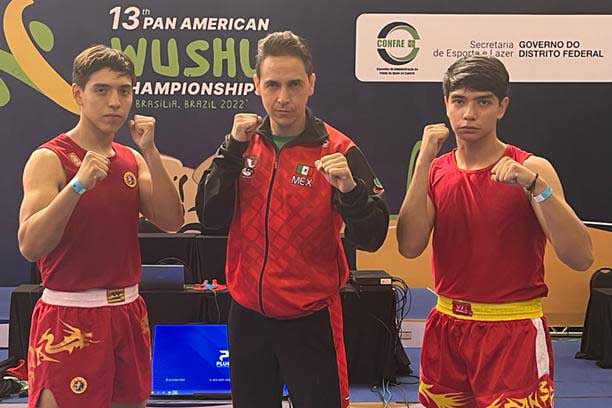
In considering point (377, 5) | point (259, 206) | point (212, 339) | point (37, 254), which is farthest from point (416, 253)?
point (377, 5)

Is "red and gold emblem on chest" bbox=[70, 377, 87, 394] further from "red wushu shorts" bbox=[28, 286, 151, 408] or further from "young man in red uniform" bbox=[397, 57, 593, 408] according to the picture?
"young man in red uniform" bbox=[397, 57, 593, 408]

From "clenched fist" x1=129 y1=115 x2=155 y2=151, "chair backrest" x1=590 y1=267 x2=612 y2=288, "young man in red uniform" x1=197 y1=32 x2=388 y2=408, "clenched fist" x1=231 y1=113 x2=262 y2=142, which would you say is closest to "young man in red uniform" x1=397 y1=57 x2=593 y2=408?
"young man in red uniform" x1=197 y1=32 x2=388 y2=408

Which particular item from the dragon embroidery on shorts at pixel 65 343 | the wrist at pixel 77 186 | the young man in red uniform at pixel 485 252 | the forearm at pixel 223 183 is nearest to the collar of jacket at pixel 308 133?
the forearm at pixel 223 183

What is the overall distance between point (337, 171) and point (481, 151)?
22.2 inches

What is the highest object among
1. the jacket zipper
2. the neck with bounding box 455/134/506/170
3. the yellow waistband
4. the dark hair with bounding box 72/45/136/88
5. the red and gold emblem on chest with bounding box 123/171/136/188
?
the dark hair with bounding box 72/45/136/88

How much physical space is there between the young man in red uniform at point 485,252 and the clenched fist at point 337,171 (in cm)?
31

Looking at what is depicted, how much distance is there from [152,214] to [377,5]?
4.80m

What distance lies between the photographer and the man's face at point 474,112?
2271 millimetres

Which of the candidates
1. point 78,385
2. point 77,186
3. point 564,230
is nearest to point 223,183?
point 77,186

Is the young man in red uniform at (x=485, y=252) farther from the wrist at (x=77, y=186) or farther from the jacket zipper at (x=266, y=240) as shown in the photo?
the wrist at (x=77, y=186)

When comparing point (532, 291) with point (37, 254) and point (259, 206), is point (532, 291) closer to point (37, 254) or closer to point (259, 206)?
point (259, 206)

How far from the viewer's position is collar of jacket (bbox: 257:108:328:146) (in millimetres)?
2371

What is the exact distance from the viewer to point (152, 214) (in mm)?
2580

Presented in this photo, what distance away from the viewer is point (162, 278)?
191 inches
